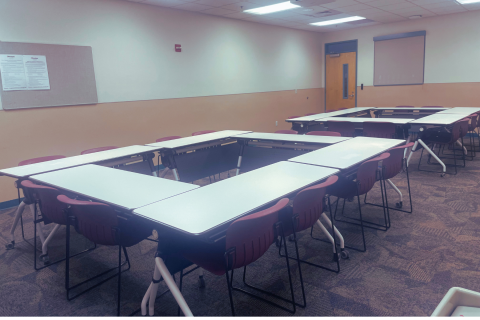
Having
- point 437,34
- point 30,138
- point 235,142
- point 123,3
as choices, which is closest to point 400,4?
point 437,34

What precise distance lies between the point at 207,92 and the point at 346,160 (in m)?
4.28

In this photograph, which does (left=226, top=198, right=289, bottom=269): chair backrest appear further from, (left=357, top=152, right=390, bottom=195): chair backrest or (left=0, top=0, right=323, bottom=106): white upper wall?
(left=0, top=0, right=323, bottom=106): white upper wall

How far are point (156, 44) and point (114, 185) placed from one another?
3.93 metres

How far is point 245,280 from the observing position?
8.16 feet

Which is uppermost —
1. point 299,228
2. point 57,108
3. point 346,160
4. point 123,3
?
point 123,3

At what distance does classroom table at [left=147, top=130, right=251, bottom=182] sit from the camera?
4.02 metres

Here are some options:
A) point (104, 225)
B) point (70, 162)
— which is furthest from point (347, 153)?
point (70, 162)

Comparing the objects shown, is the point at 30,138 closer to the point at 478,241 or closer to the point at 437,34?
the point at 478,241

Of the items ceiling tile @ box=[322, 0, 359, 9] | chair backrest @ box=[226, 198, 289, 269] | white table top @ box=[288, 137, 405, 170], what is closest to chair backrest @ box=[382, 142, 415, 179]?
white table top @ box=[288, 137, 405, 170]

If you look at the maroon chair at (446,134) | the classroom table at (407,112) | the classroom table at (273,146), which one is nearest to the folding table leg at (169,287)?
the classroom table at (273,146)

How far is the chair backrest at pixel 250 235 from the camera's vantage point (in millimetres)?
1689

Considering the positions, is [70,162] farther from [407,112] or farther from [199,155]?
[407,112]

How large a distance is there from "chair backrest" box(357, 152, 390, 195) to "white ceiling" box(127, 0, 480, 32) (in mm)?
3119

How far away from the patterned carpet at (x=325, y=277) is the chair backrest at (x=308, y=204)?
0.51 m
